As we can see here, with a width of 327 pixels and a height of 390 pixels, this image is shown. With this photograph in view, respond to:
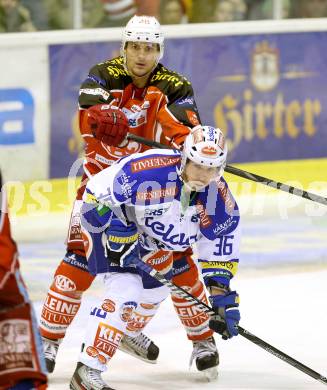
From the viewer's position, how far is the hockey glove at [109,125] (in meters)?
5.35

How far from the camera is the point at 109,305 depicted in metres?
A: 4.89

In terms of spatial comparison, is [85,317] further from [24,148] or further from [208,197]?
[24,148]

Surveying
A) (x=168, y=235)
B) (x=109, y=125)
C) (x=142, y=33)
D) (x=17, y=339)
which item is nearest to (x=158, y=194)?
(x=168, y=235)

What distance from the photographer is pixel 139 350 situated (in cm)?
569

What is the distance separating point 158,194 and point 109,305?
1.50 ft

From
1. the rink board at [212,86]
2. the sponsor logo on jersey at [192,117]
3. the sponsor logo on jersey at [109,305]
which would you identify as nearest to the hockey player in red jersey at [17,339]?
the sponsor logo on jersey at [109,305]

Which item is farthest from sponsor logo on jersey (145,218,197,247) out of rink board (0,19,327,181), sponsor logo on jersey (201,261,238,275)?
rink board (0,19,327,181)

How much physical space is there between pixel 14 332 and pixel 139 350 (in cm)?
229

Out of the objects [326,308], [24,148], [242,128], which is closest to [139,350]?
[326,308]

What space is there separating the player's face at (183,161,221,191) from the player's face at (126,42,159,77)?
0.89 meters

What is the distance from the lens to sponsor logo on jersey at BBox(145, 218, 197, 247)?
5066 mm

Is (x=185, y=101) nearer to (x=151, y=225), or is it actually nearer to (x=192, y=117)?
(x=192, y=117)

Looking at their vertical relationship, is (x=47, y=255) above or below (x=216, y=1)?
below

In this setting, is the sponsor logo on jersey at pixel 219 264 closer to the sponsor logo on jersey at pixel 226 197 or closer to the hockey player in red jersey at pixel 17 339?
the sponsor logo on jersey at pixel 226 197
